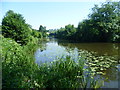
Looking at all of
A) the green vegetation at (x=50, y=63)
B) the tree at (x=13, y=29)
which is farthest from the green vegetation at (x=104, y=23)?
the tree at (x=13, y=29)

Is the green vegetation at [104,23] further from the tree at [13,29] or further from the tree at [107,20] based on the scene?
the tree at [13,29]

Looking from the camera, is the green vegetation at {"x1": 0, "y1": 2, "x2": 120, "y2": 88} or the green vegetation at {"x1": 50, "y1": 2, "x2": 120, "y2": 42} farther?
the green vegetation at {"x1": 50, "y1": 2, "x2": 120, "y2": 42}

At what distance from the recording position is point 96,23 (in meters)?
22.1

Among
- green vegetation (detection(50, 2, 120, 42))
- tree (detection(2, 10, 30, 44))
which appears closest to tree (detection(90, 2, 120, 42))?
green vegetation (detection(50, 2, 120, 42))

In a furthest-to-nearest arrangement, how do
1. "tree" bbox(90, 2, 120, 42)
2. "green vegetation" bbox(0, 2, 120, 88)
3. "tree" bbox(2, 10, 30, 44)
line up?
"tree" bbox(90, 2, 120, 42)
"tree" bbox(2, 10, 30, 44)
"green vegetation" bbox(0, 2, 120, 88)

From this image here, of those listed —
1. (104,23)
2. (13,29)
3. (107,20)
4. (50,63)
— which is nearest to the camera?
(50,63)

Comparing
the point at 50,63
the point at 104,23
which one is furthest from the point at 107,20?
the point at 50,63

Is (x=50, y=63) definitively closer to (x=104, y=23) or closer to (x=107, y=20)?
(x=104, y=23)

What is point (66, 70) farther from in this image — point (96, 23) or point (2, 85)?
point (96, 23)

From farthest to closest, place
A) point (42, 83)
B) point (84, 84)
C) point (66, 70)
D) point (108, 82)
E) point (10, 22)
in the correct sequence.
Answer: point (10, 22)
point (108, 82)
point (66, 70)
point (84, 84)
point (42, 83)

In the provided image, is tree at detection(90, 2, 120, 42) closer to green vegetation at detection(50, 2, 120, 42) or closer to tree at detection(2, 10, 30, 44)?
green vegetation at detection(50, 2, 120, 42)

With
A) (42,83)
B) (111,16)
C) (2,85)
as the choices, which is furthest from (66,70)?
(111,16)

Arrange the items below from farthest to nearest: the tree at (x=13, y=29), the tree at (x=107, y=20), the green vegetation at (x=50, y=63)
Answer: the tree at (x=107, y=20) < the tree at (x=13, y=29) < the green vegetation at (x=50, y=63)

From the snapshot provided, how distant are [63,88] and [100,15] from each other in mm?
22404
